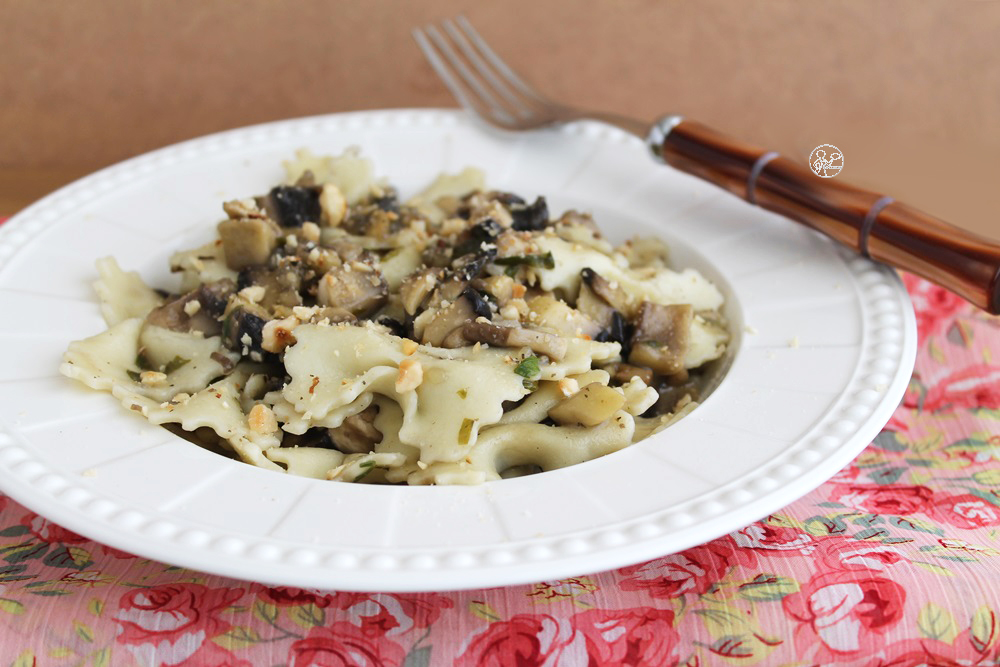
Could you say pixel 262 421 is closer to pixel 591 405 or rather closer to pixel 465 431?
pixel 465 431

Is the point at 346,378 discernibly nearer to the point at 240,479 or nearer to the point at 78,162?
the point at 240,479

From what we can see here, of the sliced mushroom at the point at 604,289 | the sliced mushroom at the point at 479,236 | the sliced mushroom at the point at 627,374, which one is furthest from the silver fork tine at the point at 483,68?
the sliced mushroom at the point at 627,374

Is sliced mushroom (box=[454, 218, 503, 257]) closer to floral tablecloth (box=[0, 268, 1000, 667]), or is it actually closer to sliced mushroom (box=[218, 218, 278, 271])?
sliced mushroom (box=[218, 218, 278, 271])

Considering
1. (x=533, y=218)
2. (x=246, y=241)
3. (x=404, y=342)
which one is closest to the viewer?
(x=404, y=342)

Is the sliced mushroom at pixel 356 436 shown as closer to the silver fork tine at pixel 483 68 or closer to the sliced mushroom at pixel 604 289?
the sliced mushroom at pixel 604 289

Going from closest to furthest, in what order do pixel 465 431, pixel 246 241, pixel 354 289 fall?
pixel 465 431 → pixel 354 289 → pixel 246 241

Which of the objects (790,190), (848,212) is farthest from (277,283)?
(848,212)

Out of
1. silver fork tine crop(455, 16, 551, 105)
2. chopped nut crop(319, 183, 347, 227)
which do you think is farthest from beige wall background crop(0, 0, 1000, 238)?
chopped nut crop(319, 183, 347, 227)
